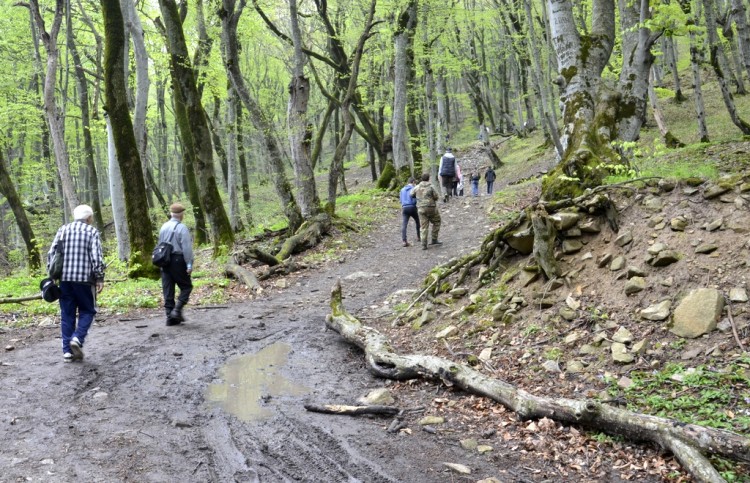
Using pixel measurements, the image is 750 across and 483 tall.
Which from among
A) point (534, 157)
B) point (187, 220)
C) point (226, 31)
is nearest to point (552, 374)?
point (226, 31)

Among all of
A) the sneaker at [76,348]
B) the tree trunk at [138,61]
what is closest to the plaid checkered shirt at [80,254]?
the sneaker at [76,348]

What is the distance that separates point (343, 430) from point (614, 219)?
14.1ft

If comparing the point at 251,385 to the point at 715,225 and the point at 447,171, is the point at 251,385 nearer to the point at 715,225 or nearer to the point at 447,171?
the point at 715,225

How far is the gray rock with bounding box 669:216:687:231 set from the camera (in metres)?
5.54

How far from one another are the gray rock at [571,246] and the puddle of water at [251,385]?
147 inches

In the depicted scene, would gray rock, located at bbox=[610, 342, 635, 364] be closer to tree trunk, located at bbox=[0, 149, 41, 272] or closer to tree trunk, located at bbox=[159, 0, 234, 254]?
tree trunk, located at bbox=[159, 0, 234, 254]

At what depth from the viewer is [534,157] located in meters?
25.2

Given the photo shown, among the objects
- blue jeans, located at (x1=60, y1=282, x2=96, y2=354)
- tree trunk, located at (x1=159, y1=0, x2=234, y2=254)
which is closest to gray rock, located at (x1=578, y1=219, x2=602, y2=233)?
blue jeans, located at (x1=60, y1=282, x2=96, y2=354)

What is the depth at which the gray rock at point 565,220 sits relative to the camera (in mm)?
6539

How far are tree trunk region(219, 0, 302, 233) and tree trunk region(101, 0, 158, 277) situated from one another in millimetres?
2610

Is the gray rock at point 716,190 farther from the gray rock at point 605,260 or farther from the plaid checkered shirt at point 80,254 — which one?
the plaid checkered shirt at point 80,254

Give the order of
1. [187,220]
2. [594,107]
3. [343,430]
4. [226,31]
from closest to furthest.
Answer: [343,430], [594,107], [226,31], [187,220]

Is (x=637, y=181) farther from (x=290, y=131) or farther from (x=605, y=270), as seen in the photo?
(x=290, y=131)

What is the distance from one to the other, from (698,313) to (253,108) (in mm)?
12134
